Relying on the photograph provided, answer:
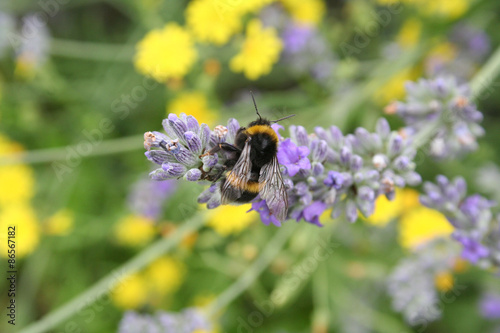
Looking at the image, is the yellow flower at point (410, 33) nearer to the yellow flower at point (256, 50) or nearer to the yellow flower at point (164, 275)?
the yellow flower at point (256, 50)

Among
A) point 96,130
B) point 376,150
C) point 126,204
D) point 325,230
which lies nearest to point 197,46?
point 96,130

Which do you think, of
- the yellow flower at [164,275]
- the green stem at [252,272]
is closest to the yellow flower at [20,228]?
the yellow flower at [164,275]

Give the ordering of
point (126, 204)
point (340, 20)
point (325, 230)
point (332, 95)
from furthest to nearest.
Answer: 1. point (340, 20)
2. point (126, 204)
3. point (332, 95)
4. point (325, 230)

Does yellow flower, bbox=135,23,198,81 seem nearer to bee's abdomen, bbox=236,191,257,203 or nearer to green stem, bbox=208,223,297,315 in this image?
green stem, bbox=208,223,297,315

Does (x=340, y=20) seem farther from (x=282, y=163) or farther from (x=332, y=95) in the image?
(x=282, y=163)

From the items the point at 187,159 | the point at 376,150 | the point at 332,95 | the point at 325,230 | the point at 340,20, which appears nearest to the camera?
the point at 187,159

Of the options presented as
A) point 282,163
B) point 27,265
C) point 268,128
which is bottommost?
point 282,163

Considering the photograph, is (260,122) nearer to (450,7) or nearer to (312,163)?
(312,163)

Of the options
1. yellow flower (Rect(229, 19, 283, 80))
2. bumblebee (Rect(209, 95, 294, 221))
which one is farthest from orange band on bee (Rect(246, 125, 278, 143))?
yellow flower (Rect(229, 19, 283, 80))
